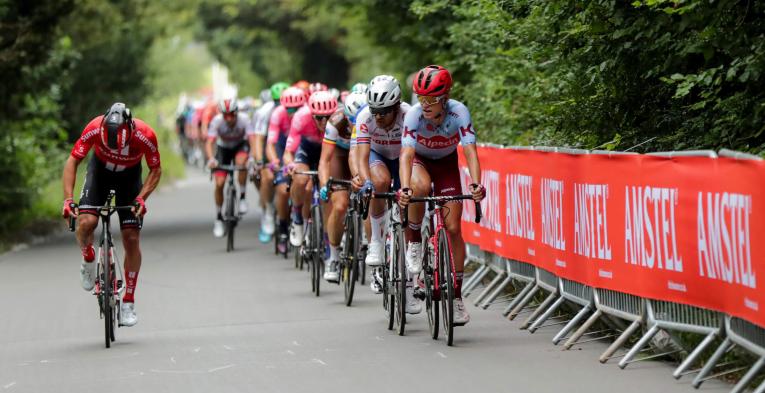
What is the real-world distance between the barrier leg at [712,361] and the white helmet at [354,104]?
19.4ft

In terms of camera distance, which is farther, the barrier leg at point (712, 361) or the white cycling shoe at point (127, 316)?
the white cycling shoe at point (127, 316)

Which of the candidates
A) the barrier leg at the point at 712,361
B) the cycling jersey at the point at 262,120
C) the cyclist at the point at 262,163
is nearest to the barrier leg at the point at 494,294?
the barrier leg at the point at 712,361

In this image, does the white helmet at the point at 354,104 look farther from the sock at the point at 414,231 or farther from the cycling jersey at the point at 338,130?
the sock at the point at 414,231

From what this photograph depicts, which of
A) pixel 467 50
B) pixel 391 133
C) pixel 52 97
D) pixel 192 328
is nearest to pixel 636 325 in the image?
pixel 391 133

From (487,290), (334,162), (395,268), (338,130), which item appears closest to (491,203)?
(487,290)

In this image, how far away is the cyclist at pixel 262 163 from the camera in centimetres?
1994

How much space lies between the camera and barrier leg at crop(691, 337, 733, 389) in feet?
28.5

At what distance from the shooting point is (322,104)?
51.0ft

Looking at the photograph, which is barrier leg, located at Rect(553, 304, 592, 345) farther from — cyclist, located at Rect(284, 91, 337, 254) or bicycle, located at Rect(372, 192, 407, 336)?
cyclist, located at Rect(284, 91, 337, 254)

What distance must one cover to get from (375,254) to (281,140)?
6850 mm

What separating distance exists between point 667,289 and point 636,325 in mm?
568

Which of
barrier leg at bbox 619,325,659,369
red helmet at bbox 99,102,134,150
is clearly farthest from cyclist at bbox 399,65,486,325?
red helmet at bbox 99,102,134,150

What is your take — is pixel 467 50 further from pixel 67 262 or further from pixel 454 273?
pixel 454 273

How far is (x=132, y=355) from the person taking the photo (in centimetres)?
1117
